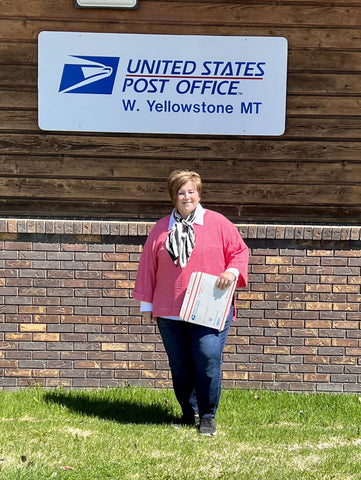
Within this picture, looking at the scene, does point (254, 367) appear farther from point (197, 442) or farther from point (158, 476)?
point (158, 476)

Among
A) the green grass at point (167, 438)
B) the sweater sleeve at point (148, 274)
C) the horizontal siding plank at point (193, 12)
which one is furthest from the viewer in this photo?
the horizontal siding plank at point (193, 12)

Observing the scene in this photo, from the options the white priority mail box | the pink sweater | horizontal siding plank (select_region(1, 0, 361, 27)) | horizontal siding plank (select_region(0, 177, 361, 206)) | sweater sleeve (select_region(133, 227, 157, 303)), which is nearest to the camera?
the white priority mail box

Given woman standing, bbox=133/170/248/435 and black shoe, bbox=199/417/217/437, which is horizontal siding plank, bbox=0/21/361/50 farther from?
black shoe, bbox=199/417/217/437

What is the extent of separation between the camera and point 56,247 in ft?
19.3

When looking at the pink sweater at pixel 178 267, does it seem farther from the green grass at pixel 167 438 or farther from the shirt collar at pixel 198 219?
the green grass at pixel 167 438

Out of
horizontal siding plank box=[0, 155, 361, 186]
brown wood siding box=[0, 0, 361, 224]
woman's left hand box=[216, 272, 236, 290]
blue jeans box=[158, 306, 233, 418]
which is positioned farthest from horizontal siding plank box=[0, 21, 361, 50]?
blue jeans box=[158, 306, 233, 418]

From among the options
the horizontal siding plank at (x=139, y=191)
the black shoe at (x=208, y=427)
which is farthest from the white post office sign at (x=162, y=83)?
the black shoe at (x=208, y=427)

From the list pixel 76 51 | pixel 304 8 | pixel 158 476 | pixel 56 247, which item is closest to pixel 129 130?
pixel 76 51

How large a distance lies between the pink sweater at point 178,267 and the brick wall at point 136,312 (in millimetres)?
935

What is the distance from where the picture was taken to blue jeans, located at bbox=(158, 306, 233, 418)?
4801 mm

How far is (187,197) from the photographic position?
4785 mm

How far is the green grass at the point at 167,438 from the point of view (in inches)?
165

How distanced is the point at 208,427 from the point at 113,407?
88cm

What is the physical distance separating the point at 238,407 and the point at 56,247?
1.90 metres
